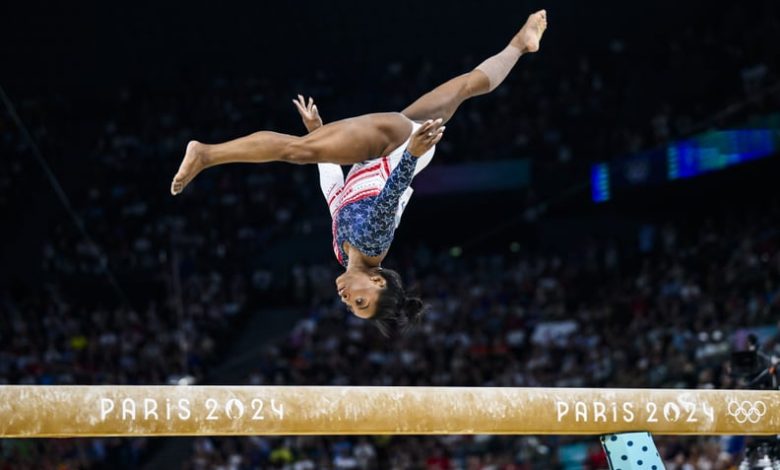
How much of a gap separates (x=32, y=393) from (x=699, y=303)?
12032mm

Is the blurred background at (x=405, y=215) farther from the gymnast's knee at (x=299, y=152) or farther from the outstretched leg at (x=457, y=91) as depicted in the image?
the gymnast's knee at (x=299, y=152)

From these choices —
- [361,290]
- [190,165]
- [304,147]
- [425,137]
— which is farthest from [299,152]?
[361,290]

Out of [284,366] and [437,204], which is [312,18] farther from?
[284,366]

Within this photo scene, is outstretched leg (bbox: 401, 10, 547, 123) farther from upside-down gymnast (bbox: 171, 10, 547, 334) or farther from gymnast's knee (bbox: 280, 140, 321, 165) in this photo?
gymnast's knee (bbox: 280, 140, 321, 165)

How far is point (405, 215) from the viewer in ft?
68.3

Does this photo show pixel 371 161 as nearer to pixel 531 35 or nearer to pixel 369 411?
pixel 531 35

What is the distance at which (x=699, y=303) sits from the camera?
1562 centimetres

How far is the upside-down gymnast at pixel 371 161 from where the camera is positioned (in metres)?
5.75

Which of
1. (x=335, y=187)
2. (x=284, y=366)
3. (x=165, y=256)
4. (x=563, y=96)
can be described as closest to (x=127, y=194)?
(x=165, y=256)

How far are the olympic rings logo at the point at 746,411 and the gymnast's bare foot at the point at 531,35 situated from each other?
94.4 inches

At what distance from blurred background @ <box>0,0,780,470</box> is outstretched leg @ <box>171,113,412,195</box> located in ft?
25.8

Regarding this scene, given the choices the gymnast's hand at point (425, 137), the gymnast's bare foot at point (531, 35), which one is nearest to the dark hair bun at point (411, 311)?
the gymnast's hand at point (425, 137)

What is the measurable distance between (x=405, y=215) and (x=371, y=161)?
46.7ft

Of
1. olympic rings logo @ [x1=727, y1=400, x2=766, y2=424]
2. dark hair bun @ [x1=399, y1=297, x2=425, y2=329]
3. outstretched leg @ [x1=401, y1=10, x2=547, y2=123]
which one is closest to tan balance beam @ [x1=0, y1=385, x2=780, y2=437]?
olympic rings logo @ [x1=727, y1=400, x2=766, y2=424]
